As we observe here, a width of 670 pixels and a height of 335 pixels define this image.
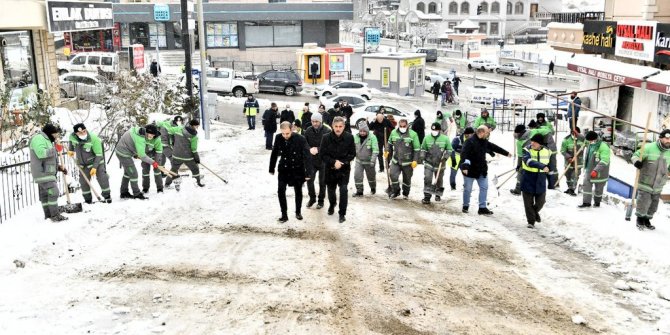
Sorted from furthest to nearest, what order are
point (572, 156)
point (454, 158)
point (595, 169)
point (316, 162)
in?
1. point (454, 158)
2. point (572, 156)
3. point (595, 169)
4. point (316, 162)

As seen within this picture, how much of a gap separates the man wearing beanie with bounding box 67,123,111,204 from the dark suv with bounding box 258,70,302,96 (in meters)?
24.0

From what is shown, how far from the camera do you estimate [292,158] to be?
9984mm

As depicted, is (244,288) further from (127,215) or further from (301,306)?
(127,215)

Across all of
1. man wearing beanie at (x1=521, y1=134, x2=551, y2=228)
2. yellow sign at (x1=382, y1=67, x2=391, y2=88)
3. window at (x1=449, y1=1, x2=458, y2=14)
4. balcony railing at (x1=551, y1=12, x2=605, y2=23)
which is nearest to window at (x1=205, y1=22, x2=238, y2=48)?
yellow sign at (x1=382, y1=67, x2=391, y2=88)

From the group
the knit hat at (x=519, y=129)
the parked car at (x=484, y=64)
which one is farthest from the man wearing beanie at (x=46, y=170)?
the parked car at (x=484, y=64)

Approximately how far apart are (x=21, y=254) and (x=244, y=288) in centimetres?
312

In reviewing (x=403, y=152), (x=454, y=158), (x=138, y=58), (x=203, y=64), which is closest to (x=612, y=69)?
(x=454, y=158)

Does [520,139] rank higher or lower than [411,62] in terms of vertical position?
lower

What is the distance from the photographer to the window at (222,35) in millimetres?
48156

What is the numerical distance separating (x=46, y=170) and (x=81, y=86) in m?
19.2

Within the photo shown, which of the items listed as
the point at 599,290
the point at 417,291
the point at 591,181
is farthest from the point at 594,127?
the point at 417,291

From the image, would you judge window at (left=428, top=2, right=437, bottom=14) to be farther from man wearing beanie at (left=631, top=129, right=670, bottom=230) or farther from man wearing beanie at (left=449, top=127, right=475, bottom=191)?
man wearing beanie at (left=631, top=129, right=670, bottom=230)

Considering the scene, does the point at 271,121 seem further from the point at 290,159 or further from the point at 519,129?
the point at 290,159

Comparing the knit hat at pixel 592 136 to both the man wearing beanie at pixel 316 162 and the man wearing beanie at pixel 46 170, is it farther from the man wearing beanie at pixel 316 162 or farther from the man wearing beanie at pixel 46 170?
the man wearing beanie at pixel 46 170
